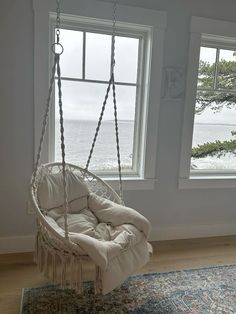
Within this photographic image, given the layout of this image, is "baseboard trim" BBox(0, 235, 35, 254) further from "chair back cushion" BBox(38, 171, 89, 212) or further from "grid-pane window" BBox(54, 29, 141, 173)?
"grid-pane window" BBox(54, 29, 141, 173)

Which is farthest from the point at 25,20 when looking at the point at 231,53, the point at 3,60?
the point at 231,53

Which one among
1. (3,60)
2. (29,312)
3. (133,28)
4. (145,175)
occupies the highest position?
(133,28)

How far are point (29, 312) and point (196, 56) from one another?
8.53 feet

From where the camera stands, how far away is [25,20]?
2.42m

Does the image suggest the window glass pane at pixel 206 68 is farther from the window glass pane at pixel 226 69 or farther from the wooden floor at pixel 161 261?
the wooden floor at pixel 161 261

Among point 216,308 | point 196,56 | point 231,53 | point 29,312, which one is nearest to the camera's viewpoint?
point 29,312

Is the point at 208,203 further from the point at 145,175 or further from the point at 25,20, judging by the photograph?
the point at 25,20

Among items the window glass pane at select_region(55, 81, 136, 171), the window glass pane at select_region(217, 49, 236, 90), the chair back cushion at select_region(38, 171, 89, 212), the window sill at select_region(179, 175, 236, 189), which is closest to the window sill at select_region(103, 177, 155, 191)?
the window glass pane at select_region(55, 81, 136, 171)

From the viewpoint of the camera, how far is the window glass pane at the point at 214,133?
3.13 m

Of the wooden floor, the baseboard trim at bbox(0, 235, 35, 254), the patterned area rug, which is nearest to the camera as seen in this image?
the patterned area rug

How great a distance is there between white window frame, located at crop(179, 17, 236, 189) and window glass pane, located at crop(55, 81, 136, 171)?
55 centimetres

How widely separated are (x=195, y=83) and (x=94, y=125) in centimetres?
110

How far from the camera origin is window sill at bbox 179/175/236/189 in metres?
3.03

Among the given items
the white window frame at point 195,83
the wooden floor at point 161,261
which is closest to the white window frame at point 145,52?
the white window frame at point 195,83
